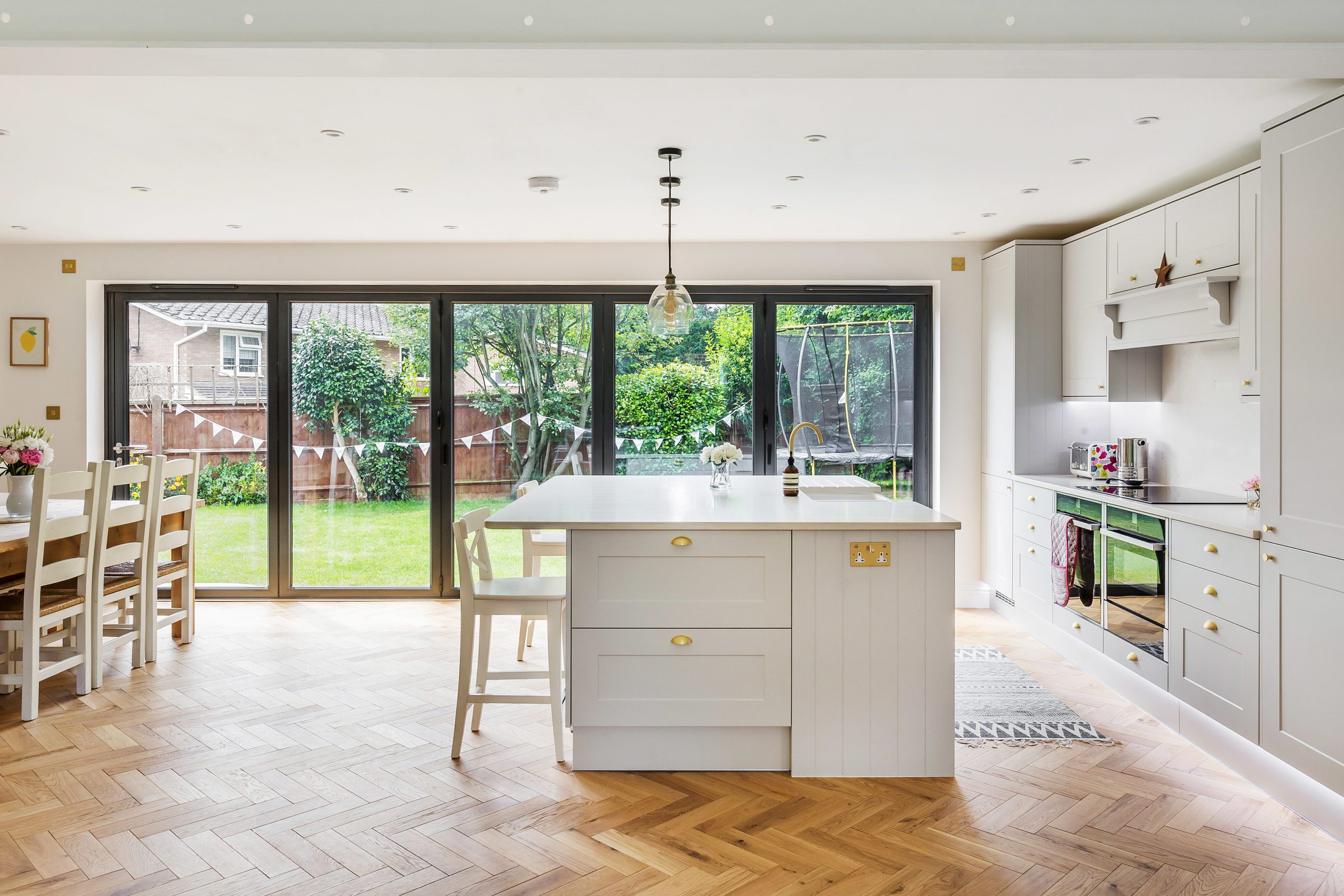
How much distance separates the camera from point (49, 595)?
368 cm

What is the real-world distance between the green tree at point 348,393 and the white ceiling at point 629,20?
138 inches

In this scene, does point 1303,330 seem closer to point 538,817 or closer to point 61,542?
point 538,817

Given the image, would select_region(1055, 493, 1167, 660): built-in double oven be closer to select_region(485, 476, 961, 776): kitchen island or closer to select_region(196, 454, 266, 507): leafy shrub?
select_region(485, 476, 961, 776): kitchen island

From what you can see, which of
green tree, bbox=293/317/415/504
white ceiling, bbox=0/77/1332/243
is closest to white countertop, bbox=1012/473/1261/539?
white ceiling, bbox=0/77/1332/243

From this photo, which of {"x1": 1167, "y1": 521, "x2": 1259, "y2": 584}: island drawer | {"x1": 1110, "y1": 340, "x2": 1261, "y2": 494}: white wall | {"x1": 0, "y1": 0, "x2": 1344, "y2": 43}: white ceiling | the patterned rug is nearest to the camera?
{"x1": 0, "y1": 0, "x2": 1344, "y2": 43}: white ceiling

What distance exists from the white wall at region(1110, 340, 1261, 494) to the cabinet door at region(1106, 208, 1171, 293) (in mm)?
434

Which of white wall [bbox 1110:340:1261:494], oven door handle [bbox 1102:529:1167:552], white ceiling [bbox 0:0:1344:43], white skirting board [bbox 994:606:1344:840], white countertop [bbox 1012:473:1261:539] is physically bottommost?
white skirting board [bbox 994:606:1344:840]

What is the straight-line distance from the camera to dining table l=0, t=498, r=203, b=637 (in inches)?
136

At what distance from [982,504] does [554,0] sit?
14.1 feet

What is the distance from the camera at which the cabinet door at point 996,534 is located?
16.4 feet

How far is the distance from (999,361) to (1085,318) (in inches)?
23.9

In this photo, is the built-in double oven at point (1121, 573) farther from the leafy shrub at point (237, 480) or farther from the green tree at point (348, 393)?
the leafy shrub at point (237, 480)

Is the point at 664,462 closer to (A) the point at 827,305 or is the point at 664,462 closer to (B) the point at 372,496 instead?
(A) the point at 827,305

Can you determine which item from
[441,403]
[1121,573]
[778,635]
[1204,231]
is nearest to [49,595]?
[441,403]
